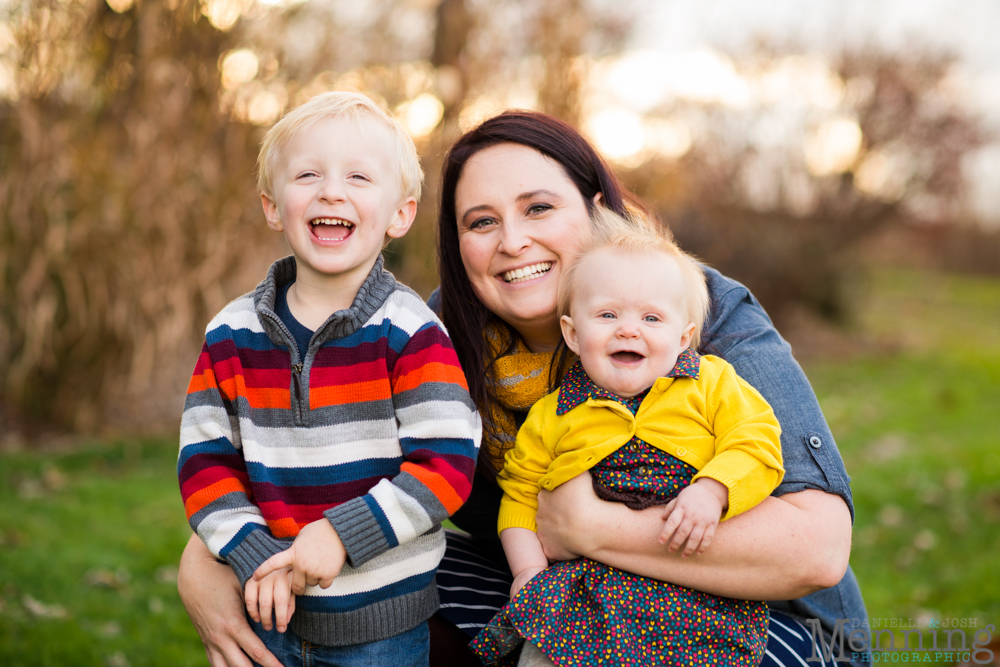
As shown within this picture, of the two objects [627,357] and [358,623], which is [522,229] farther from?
[358,623]

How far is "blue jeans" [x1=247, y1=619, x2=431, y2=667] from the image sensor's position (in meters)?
1.70

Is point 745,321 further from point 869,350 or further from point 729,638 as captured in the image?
point 869,350

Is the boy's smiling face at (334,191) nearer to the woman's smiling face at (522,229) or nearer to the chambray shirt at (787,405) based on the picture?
the woman's smiling face at (522,229)

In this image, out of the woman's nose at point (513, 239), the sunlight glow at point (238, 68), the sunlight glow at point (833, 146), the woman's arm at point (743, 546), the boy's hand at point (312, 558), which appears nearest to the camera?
the boy's hand at point (312, 558)

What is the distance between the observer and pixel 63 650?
284cm

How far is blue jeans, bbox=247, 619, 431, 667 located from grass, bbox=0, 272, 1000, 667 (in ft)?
4.81

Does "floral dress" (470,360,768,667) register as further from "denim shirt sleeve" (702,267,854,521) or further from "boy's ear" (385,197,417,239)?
"boy's ear" (385,197,417,239)

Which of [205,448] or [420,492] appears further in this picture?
[205,448]

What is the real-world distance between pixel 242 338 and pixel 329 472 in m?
0.39

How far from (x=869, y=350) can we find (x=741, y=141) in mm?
3716

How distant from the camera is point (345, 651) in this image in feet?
5.59

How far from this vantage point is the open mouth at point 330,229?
5.62ft

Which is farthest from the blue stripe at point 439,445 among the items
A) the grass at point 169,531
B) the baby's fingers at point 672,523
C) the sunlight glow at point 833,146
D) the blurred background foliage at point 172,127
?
the sunlight glow at point 833,146

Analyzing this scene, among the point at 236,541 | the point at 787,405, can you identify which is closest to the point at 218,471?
the point at 236,541
